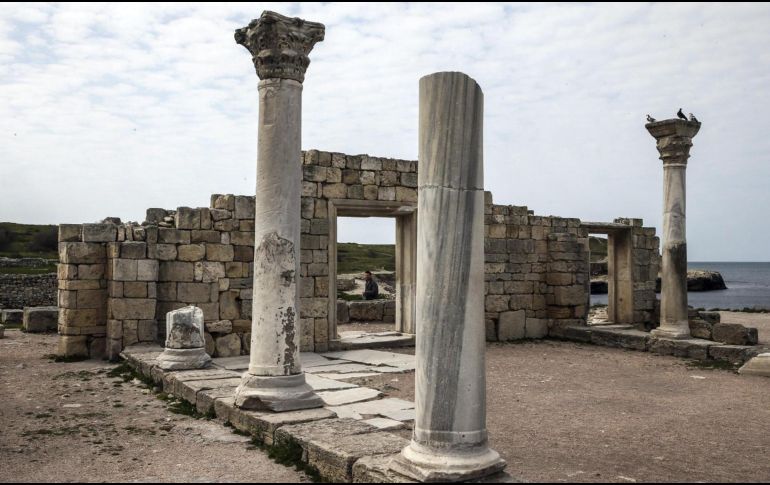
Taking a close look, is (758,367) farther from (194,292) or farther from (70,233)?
(70,233)

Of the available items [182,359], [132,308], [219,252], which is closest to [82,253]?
[132,308]

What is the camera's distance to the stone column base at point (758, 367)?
10.1 meters

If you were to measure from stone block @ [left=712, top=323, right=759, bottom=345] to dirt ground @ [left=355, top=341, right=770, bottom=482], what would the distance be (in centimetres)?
165

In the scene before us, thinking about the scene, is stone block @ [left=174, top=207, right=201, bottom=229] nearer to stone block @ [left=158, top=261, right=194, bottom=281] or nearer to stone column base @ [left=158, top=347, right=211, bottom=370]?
stone block @ [left=158, top=261, right=194, bottom=281]

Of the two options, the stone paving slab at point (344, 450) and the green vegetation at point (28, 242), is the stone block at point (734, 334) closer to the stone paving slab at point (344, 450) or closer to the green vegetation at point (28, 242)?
the stone paving slab at point (344, 450)

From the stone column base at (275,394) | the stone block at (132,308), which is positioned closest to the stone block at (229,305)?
the stone block at (132,308)

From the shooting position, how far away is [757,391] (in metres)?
8.85

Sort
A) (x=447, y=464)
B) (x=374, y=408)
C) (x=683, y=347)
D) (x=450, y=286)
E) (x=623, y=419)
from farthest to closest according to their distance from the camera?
(x=683, y=347) < (x=374, y=408) < (x=623, y=419) < (x=450, y=286) < (x=447, y=464)

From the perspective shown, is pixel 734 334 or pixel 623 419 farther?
pixel 734 334

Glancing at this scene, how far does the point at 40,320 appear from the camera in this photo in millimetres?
15438

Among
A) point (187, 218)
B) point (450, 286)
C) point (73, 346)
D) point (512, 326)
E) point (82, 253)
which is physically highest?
point (187, 218)

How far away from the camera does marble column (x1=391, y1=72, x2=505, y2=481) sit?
4.25 metres

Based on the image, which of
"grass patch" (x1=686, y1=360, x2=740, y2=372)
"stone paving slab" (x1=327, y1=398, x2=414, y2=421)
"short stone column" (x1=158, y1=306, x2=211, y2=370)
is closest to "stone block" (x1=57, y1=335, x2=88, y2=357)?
"short stone column" (x1=158, y1=306, x2=211, y2=370)

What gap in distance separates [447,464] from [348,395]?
386 cm
